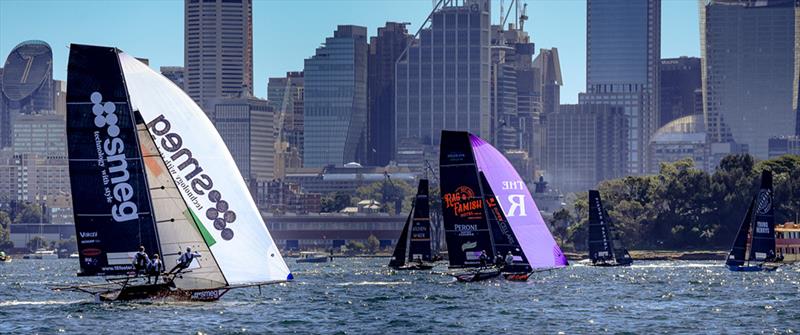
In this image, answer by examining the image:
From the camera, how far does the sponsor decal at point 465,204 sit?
81.2m

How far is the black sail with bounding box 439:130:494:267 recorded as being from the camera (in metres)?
81.1

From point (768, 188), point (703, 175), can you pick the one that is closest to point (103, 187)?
point (768, 188)

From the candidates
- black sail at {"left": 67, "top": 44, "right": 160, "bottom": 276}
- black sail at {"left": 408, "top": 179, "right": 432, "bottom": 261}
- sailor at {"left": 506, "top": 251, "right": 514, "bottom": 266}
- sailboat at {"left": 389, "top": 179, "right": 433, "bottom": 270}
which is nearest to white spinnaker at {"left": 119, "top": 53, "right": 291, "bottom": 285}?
black sail at {"left": 67, "top": 44, "right": 160, "bottom": 276}

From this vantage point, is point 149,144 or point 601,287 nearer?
point 149,144

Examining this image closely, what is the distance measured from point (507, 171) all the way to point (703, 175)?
303 feet

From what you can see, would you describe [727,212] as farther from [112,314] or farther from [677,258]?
[112,314]

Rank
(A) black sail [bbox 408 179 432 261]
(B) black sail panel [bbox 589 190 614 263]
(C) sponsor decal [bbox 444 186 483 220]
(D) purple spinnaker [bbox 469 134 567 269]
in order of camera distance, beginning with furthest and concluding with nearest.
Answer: (B) black sail panel [bbox 589 190 614 263] → (A) black sail [bbox 408 179 432 261] → (C) sponsor decal [bbox 444 186 483 220] → (D) purple spinnaker [bbox 469 134 567 269]

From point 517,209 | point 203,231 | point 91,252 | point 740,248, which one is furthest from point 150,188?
point 740,248

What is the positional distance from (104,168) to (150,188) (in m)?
1.48

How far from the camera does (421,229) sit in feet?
380

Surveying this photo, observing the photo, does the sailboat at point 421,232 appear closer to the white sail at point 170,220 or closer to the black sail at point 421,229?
the black sail at point 421,229

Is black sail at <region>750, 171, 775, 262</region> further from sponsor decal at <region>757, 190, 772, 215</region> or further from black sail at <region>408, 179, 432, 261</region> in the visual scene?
black sail at <region>408, 179, 432, 261</region>

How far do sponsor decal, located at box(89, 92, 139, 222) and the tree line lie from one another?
105061 mm

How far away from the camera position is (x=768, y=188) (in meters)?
110
